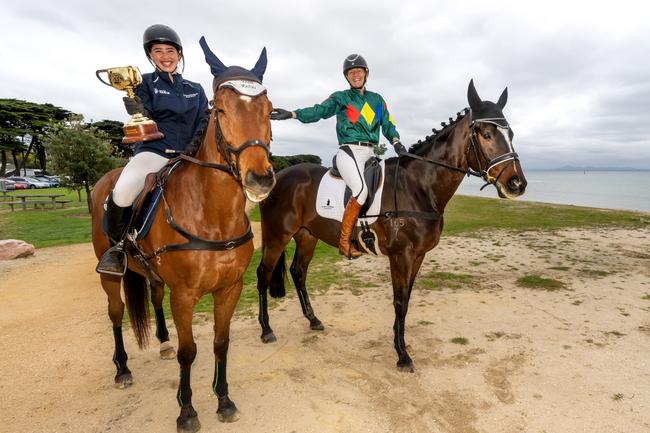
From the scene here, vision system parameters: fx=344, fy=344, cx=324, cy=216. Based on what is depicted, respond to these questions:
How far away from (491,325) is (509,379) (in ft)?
5.21

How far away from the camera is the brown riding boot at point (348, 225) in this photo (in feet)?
15.5

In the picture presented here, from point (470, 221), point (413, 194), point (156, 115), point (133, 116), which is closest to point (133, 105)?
point (133, 116)

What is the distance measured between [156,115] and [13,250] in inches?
408

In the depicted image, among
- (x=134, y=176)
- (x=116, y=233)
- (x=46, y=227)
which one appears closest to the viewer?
(x=134, y=176)

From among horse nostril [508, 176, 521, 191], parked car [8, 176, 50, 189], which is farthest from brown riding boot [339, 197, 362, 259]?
parked car [8, 176, 50, 189]

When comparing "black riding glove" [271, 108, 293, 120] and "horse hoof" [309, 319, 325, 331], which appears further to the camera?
"horse hoof" [309, 319, 325, 331]

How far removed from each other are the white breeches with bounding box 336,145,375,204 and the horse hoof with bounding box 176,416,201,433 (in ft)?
10.3

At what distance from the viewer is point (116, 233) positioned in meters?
3.56

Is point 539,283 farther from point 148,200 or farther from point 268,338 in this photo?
point 148,200

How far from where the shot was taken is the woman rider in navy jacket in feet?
11.0

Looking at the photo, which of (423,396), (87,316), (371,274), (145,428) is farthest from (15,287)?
(423,396)

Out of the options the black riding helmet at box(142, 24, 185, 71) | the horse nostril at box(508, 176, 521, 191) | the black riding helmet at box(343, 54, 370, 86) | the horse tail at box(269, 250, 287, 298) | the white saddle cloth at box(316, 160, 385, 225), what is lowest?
the horse tail at box(269, 250, 287, 298)

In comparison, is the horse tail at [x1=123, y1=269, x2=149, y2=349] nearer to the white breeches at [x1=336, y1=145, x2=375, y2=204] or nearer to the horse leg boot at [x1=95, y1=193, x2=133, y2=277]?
the horse leg boot at [x1=95, y1=193, x2=133, y2=277]

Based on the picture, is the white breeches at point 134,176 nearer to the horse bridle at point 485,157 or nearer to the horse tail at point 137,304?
the horse tail at point 137,304
